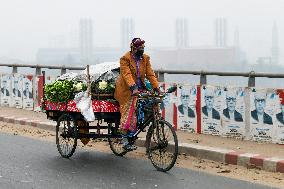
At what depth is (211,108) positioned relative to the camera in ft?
38.0

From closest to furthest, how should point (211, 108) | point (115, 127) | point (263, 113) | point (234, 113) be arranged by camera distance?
point (115, 127) → point (263, 113) → point (234, 113) → point (211, 108)

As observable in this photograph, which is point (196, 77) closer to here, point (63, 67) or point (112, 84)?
point (112, 84)

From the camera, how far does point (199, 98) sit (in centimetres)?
1180

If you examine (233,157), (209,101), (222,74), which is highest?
(222,74)

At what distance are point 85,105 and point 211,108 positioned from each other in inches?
128

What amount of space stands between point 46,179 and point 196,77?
5050 millimetres

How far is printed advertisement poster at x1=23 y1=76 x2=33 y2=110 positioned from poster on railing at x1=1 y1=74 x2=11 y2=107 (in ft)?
2.77

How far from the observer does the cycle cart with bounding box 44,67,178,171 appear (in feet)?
28.0

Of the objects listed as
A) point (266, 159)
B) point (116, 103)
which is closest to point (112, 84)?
point (116, 103)

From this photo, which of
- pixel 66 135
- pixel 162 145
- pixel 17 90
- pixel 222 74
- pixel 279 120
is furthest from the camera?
pixel 17 90

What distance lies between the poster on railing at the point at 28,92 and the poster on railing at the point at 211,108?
6901 mm

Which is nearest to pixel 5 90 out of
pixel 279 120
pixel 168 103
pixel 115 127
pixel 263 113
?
pixel 168 103

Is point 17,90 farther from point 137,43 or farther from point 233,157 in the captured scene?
point 233,157

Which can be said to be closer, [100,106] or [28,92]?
[100,106]
